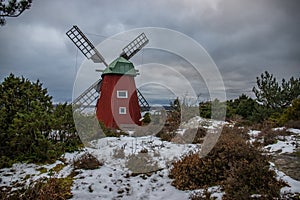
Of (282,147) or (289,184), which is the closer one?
(289,184)

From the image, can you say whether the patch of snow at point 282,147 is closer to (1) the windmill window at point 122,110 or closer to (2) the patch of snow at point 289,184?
(2) the patch of snow at point 289,184

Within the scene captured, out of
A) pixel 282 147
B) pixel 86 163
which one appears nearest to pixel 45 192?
pixel 86 163

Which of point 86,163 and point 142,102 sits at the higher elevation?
point 142,102

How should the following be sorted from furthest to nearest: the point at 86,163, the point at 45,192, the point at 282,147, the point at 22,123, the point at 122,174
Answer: the point at 282,147 → the point at 22,123 → the point at 86,163 → the point at 122,174 → the point at 45,192

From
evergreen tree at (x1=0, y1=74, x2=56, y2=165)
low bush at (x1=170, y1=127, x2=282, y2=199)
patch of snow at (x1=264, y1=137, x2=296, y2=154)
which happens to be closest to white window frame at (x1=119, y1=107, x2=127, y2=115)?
evergreen tree at (x1=0, y1=74, x2=56, y2=165)

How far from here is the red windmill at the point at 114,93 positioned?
15.7 m

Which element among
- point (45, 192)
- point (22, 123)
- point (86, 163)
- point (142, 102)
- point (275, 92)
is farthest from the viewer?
point (142, 102)

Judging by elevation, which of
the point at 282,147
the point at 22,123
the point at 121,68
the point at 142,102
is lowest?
the point at 282,147

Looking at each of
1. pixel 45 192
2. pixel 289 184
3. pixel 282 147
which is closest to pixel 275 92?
pixel 282 147

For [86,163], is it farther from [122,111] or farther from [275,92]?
[275,92]

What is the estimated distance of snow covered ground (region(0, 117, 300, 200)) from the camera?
4969 millimetres

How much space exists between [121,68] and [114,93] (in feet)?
6.30

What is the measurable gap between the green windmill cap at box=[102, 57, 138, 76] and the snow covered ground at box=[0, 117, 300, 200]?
8717 millimetres

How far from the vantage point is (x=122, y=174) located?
6.05 m
